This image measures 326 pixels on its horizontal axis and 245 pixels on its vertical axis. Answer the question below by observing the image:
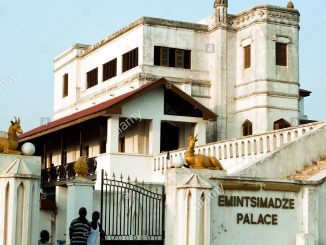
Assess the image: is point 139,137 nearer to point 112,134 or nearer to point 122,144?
point 122,144

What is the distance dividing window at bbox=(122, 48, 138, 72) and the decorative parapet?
5.22 meters

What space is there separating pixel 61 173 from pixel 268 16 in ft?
41.9

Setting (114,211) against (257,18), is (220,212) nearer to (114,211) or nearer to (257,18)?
(114,211)

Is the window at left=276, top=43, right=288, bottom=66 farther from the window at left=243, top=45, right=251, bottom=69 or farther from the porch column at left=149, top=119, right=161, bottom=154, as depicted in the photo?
the porch column at left=149, top=119, right=161, bottom=154

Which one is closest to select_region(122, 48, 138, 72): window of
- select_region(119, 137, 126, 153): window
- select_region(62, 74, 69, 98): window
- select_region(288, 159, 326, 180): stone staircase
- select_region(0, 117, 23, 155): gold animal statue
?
select_region(119, 137, 126, 153): window

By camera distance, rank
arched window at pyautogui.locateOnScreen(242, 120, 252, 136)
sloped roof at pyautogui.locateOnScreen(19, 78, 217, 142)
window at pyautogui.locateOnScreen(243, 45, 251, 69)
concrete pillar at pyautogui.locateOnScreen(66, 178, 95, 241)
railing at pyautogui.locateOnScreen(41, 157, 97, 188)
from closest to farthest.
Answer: concrete pillar at pyautogui.locateOnScreen(66, 178, 95, 241), sloped roof at pyautogui.locateOnScreen(19, 78, 217, 142), railing at pyautogui.locateOnScreen(41, 157, 97, 188), arched window at pyautogui.locateOnScreen(242, 120, 252, 136), window at pyautogui.locateOnScreen(243, 45, 251, 69)

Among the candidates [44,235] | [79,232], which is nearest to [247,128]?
[44,235]

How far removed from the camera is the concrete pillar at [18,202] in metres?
15.2

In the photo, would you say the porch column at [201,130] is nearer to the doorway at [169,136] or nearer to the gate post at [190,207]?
the doorway at [169,136]

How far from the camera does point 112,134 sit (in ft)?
103

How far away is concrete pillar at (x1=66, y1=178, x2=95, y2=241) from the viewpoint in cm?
1706

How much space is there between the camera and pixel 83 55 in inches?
1710

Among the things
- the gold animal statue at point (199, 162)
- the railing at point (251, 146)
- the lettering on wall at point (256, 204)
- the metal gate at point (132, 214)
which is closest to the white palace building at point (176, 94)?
the railing at point (251, 146)

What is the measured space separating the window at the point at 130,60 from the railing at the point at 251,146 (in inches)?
416
